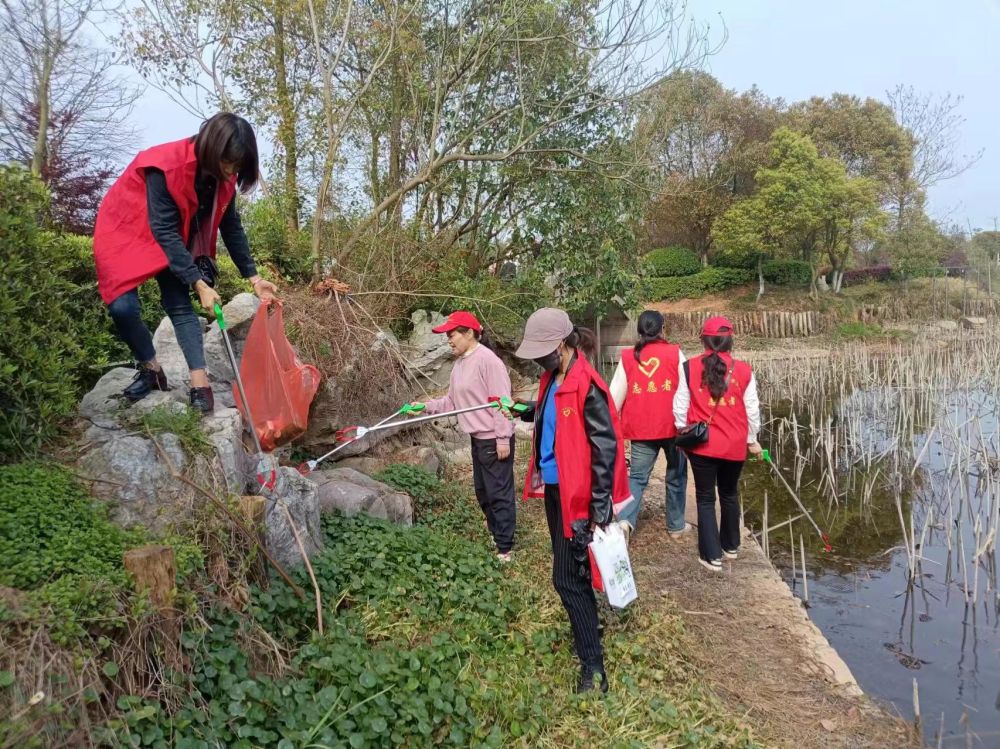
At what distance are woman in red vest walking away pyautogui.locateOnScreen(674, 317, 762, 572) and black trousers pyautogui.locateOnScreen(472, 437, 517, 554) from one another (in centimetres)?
128

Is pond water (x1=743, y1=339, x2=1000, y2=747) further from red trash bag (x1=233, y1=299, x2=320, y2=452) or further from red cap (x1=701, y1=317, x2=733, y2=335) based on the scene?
red trash bag (x1=233, y1=299, x2=320, y2=452)

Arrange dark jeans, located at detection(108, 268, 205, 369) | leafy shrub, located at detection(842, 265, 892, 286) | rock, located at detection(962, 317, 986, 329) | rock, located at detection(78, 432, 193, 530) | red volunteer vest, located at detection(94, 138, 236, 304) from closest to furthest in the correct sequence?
rock, located at detection(78, 432, 193, 530)
red volunteer vest, located at detection(94, 138, 236, 304)
dark jeans, located at detection(108, 268, 205, 369)
rock, located at detection(962, 317, 986, 329)
leafy shrub, located at detection(842, 265, 892, 286)

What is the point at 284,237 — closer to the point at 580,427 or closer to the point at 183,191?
the point at 183,191

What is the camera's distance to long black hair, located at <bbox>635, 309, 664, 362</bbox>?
5164 mm

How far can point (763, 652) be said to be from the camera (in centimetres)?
409

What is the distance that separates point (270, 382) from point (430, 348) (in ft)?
19.0

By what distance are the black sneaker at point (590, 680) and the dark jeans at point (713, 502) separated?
5.61 feet

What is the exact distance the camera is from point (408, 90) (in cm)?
1031

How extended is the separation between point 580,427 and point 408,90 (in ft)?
28.1

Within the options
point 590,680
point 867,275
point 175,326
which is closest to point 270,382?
point 175,326

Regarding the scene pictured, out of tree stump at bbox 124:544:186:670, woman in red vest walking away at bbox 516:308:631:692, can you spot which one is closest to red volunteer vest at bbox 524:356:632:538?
woman in red vest walking away at bbox 516:308:631:692

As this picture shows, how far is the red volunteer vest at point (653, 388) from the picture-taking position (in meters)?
5.22

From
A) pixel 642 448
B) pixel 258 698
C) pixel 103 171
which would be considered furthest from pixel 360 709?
pixel 103 171

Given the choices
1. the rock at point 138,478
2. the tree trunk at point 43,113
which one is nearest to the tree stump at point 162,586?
the rock at point 138,478
